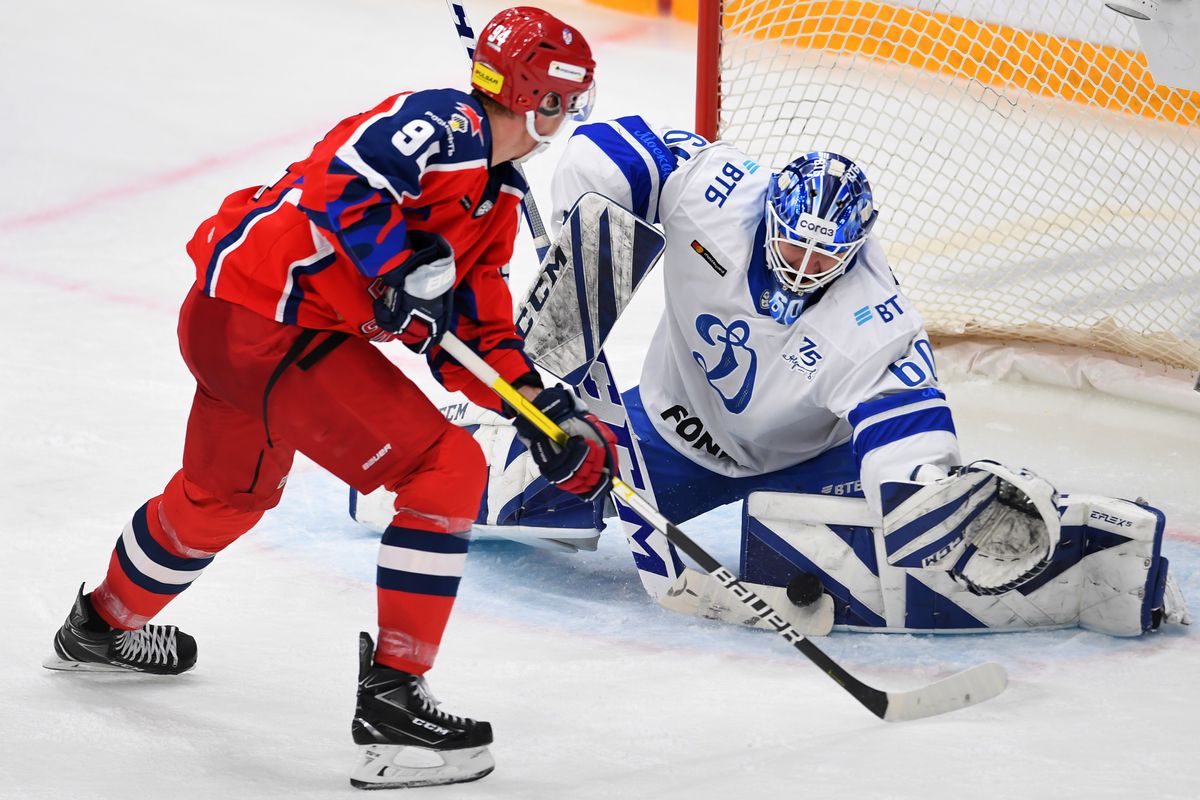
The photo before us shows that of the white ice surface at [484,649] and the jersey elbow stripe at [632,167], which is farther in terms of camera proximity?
the jersey elbow stripe at [632,167]

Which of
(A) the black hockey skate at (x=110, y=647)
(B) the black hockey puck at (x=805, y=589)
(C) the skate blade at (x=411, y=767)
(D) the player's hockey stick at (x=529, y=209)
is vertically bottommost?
(A) the black hockey skate at (x=110, y=647)

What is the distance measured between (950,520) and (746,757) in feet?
2.04

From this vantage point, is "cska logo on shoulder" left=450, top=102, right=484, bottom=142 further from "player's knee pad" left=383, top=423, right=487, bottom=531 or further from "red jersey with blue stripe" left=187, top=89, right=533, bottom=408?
"player's knee pad" left=383, top=423, right=487, bottom=531

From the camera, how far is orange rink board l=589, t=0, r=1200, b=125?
4.20m

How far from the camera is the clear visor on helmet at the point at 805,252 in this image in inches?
107

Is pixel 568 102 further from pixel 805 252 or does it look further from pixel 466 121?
pixel 805 252

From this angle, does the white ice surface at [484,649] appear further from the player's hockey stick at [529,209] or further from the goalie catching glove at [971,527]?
the player's hockey stick at [529,209]

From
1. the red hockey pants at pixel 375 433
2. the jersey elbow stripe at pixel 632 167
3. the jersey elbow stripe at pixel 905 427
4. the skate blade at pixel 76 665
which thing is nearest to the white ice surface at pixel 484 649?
the skate blade at pixel 76 665

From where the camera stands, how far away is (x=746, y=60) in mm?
4113

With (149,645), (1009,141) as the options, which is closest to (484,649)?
(149,645)

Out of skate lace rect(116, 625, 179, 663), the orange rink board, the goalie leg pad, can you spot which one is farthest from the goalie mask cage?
skate lace rect(116, 625, 179, 663)

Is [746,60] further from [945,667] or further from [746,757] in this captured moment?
[746,757]

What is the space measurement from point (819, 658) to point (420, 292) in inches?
34.0

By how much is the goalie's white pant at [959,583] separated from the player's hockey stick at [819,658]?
284 mm
